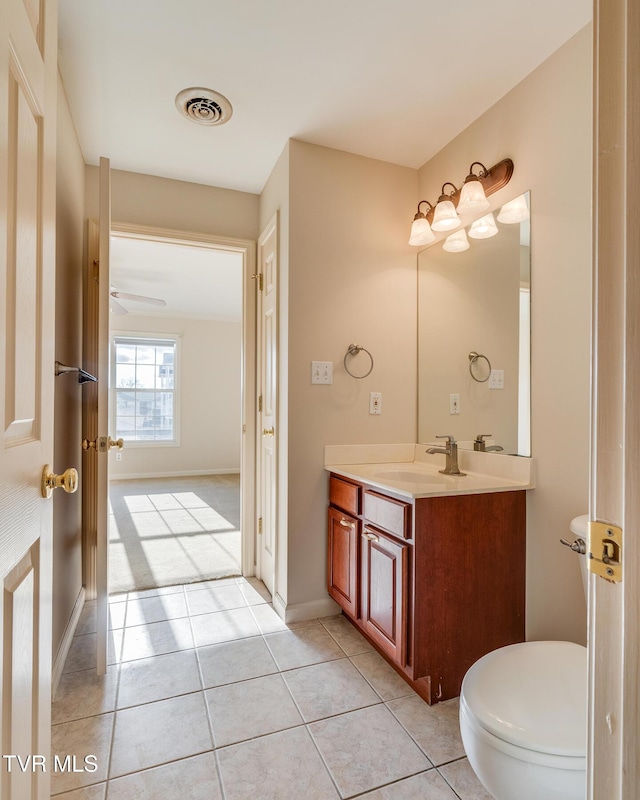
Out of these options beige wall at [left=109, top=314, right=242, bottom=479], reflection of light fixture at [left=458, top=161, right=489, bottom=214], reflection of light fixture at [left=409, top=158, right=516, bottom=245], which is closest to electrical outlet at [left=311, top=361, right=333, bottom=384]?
reflection of light fixture at [left=409, top=158, right=516, bottom=245]

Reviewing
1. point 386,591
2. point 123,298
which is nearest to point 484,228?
point 386,591

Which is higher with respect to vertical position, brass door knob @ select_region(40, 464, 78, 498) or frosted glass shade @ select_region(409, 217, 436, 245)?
frosted glass shade @ select_region(409, 217, 436, 245)

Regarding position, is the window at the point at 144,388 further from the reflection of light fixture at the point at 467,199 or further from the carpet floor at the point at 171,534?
the reflection of light fixture at the point at 467,199

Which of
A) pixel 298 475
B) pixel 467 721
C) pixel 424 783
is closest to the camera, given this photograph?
pixel 467 721

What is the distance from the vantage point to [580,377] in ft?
5.07

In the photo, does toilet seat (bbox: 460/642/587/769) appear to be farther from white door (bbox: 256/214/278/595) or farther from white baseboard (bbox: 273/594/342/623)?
white door (bbox: 256/214/278/595)

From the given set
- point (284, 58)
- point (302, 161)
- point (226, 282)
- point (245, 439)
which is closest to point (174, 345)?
point (226, 282)

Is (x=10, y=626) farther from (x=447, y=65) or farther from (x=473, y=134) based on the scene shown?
(x=473, y=134)

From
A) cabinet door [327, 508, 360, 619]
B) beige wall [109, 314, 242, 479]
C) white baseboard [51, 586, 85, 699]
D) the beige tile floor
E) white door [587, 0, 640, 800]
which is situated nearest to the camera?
white door [587, 0, 640, 800]

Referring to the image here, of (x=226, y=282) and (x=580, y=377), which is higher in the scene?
(x=226, y=282)

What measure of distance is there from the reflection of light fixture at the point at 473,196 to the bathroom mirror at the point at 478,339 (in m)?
0.11

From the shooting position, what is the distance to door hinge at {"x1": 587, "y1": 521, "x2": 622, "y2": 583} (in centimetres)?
53

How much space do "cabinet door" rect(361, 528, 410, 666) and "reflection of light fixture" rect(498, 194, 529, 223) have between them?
1418 mm

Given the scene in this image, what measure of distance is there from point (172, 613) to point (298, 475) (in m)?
1.04
